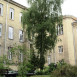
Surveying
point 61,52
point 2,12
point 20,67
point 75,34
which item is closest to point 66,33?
point 75,34

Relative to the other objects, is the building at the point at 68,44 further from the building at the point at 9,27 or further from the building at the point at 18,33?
the building at the point at 9,27

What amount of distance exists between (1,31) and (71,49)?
629 inches

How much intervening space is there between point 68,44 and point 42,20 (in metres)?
13.6

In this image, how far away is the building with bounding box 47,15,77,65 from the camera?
32500mm

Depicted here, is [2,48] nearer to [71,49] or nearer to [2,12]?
[2,12]

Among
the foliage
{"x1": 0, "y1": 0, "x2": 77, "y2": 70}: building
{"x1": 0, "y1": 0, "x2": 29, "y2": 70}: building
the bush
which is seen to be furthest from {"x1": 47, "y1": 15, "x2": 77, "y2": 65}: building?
the bush

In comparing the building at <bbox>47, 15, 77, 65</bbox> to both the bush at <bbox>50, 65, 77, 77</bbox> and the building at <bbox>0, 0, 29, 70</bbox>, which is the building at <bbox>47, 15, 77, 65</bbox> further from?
the bush at <bbox>50, 65, 77, 77</bbox>

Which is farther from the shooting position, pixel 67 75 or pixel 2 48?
pixel 2 48

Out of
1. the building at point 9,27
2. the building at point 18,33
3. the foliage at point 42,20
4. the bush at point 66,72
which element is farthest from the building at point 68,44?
the bush at point 66,72

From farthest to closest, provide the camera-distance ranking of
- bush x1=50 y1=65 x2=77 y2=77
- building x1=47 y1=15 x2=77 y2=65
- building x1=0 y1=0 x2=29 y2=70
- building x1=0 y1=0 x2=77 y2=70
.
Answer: building x1=47 y1=15 x2=77 y2=65
building x1=0 y1=0 x2=77 y2=70
building x1=0 y1=0 x2=29 y2=70
bush x1=50 y1=65 x2=77 y2=77

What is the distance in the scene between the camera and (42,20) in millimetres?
21000

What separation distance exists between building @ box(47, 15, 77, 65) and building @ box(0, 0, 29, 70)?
31.9 feet

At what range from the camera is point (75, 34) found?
33.9m

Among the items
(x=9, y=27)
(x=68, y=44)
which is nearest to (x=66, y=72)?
(x=9, y=27)
